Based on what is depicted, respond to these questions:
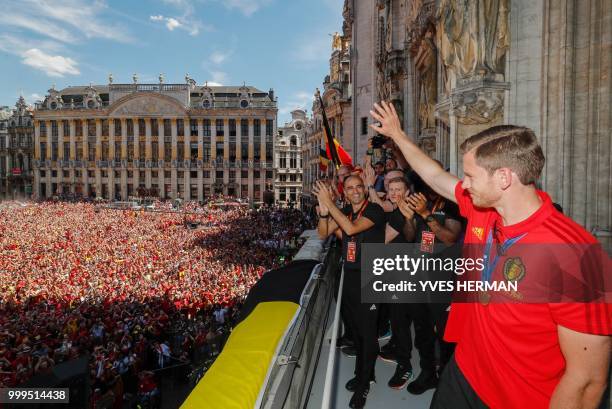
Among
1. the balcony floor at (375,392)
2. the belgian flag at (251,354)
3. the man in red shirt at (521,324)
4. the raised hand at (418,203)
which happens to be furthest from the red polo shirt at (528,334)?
the balcony floor at (375,392)

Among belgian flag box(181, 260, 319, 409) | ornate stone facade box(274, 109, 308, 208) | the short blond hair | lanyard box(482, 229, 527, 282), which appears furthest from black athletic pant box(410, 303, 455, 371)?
ornate stone facade box(274, 109, 308, 208)

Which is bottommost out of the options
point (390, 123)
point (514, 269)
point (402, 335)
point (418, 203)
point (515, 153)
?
point (402, 335)

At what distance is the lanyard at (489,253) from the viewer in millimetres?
1945

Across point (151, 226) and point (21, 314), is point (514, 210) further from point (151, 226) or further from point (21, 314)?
point (151, 226)

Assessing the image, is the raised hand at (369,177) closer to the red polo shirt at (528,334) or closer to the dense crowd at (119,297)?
the red polo shirt at (528,334)

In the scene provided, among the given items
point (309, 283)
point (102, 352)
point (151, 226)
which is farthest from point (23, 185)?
point (309, 283)

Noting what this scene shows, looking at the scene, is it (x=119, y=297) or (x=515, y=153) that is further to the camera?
(x=119, y=297)

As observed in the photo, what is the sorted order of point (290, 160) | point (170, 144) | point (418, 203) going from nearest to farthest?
1. point (418, 203)
2. point (170, 144)
3. point (290, 160)

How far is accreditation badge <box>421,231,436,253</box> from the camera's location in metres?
4.02

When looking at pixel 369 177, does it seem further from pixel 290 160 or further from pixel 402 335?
pixel 290 160

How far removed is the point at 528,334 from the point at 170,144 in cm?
7576

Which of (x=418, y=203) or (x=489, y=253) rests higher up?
(x=418, y=203)

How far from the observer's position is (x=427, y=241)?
405cm

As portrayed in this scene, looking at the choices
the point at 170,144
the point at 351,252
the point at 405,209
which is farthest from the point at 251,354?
the point at 170,144
